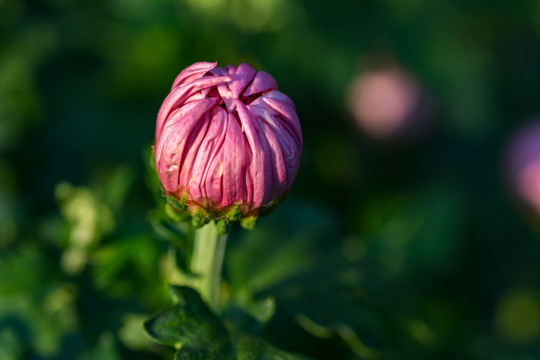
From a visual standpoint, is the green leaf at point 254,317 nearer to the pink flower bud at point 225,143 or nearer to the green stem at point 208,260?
the green stem at point 208,260

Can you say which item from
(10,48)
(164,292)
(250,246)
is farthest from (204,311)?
(10,48)

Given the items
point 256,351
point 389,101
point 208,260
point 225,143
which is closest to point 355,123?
point 389,101

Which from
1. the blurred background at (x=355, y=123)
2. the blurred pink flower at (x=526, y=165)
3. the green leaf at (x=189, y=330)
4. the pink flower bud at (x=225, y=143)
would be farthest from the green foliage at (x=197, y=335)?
the blurred pink flower at (x=526, y=165)

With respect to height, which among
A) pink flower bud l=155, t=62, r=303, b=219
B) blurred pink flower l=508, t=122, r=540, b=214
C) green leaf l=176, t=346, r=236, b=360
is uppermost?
pink flower bud l=155, t=62, r=303, b=219

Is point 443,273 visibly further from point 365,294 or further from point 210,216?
point 210,216

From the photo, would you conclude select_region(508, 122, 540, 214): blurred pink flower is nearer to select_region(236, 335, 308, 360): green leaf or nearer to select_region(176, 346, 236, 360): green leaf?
select_region(236, 335, 308, 360): green leaf

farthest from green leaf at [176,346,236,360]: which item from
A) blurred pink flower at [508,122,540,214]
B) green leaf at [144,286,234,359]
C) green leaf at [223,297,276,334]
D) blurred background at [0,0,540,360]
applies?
blurred pink flower at [508,122,540,214]
